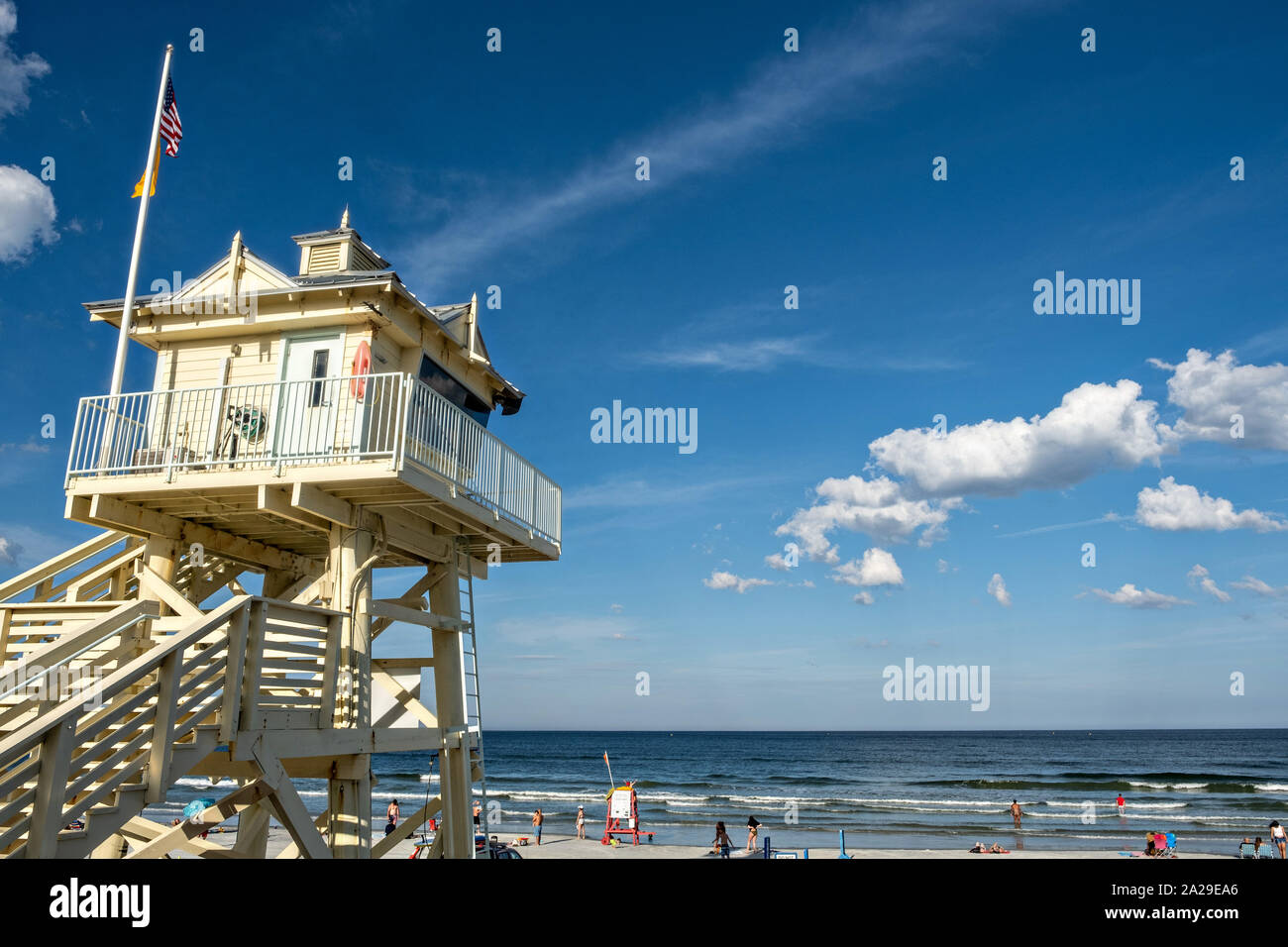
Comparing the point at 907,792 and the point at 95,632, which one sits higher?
the point at 95,632

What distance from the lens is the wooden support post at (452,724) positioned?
13102mm

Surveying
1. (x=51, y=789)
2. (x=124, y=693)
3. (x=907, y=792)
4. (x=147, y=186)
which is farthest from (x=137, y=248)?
(x=907, y=792)

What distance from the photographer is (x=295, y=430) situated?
1155 cm

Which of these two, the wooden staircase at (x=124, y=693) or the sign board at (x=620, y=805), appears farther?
the sign board at (x=620, y=805)

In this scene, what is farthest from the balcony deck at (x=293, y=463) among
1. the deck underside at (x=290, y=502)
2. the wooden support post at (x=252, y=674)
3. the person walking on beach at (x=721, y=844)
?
the person walking on beach at (x=721, y=844)

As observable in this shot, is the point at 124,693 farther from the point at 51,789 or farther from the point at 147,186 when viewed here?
the point at 147,186

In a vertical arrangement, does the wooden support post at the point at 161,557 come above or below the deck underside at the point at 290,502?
below

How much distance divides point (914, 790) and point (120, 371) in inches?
2418

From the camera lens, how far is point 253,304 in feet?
40.4

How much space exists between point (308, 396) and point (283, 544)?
143 inches

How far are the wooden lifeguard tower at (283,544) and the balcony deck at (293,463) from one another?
0.13 feet

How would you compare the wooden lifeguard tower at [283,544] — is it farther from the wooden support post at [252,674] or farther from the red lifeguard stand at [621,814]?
the red lifeguard stand at [621,814]
